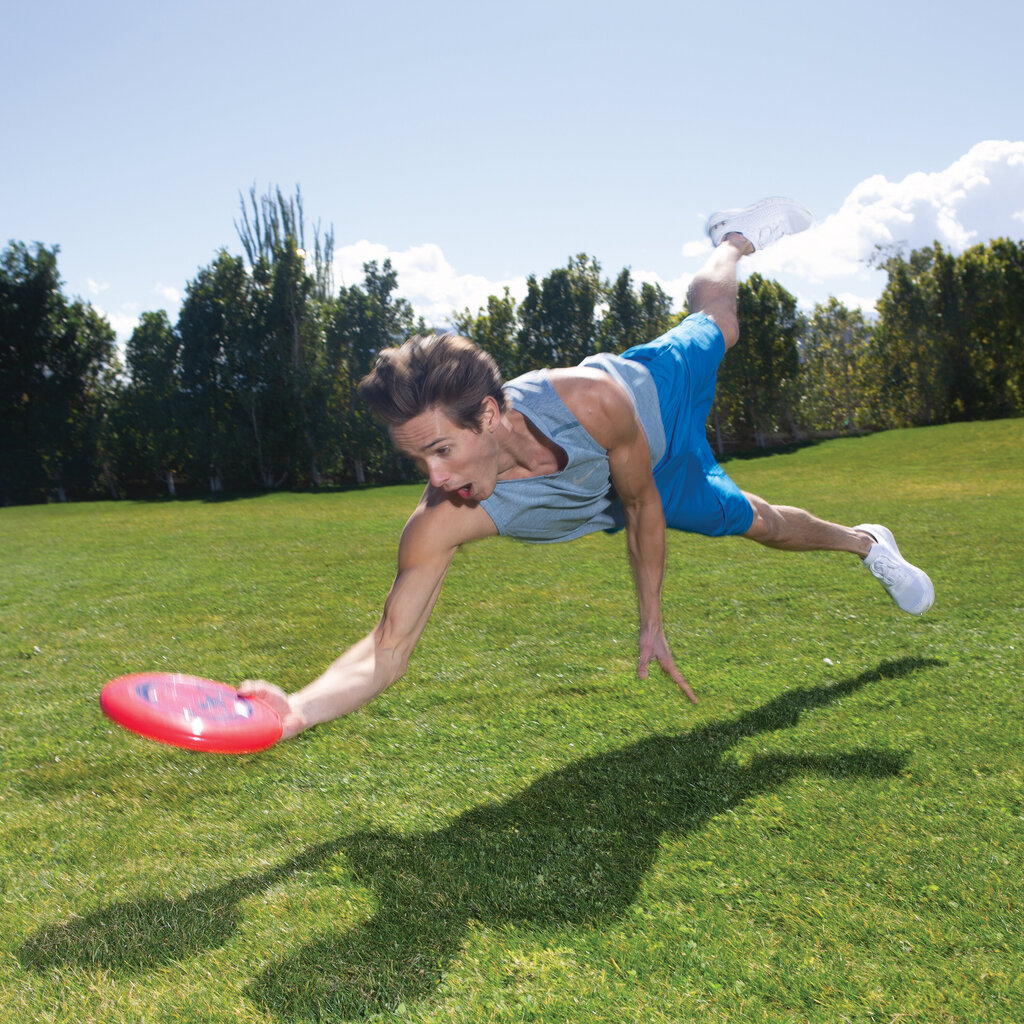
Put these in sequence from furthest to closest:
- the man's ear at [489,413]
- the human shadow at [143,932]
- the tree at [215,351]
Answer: the tree at [215,351] → the man's ear at [489,413] → the human shadow at [143,932]

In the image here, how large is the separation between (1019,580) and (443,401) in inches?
228

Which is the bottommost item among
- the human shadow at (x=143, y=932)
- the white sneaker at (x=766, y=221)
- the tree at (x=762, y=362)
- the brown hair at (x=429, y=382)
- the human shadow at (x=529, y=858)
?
the human shadow at (x=529, y=858)

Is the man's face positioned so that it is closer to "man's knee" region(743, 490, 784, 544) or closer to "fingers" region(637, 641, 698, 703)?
"fingers" region(637, 641, 698, 703)

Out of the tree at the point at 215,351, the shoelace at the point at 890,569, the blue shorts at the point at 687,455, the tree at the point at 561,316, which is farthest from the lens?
the tree at the point at 561,316

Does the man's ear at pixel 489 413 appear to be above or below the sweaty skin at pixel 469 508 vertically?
above

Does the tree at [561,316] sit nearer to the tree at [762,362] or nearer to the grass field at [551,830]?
the tree at [762,362]

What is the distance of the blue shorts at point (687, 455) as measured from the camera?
3910mm

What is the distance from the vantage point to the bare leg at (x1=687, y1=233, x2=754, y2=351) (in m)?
4.69

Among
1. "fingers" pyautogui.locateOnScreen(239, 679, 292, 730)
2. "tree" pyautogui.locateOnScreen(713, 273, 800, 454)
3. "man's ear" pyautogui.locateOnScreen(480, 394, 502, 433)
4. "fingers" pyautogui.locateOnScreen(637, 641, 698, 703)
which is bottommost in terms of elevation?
"fingers" pyautogui.locateOnScreen(637, 641, 698, 703)

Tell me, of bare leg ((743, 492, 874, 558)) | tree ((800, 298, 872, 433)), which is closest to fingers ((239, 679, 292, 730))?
bare leg ((743, 492, 874, 558))

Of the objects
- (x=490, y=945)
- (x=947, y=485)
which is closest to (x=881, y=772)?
(x=490, y=945)

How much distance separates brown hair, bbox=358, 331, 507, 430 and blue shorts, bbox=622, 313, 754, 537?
1106mm

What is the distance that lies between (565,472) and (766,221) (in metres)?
3.05

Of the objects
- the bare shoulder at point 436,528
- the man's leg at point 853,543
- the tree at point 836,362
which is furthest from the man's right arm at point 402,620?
the tree at point 836,362
